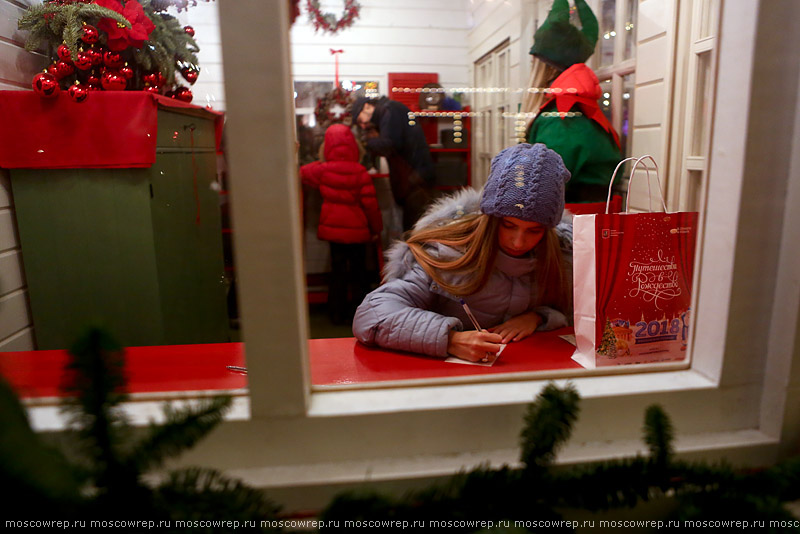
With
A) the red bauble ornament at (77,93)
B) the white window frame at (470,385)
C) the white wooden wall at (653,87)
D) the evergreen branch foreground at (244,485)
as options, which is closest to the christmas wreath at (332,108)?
the red bauble ornament at (77,93)

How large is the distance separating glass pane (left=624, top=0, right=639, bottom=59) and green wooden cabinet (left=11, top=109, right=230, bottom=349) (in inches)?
78.8

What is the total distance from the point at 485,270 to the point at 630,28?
1.63 m

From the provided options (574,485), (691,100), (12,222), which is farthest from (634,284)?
(12,222)

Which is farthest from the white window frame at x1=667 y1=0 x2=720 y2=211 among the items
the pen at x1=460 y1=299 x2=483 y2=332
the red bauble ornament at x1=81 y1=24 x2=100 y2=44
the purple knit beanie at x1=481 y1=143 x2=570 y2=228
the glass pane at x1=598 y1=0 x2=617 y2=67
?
the red bauble ornament at x1=81 y1=24 x2=100 y2=44

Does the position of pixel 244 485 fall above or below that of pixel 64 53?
below

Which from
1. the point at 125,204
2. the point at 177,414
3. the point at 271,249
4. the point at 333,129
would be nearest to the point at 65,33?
the point at 125,204

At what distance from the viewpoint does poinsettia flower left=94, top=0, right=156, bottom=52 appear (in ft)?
5.93

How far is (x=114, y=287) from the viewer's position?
2.03m

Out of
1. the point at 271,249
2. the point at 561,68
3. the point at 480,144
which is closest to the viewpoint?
the point at 271,249

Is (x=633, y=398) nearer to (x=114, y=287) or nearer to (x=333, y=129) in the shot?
(x=114, y=287)

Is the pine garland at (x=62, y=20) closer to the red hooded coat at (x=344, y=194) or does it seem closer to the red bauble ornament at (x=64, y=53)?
the red bauble ornament at (x=64, y=53)

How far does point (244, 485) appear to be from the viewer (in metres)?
0.45

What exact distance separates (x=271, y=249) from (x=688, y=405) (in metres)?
0.55

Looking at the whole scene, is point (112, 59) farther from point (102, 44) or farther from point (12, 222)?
point (12, 222)
